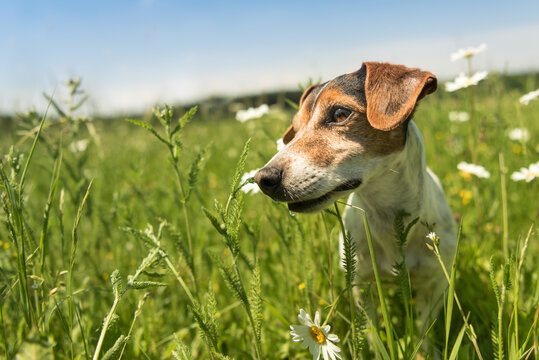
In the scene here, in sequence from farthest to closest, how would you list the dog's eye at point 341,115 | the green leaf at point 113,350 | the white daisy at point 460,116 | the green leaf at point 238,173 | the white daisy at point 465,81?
the white daisy at point 460,116
the white daisy at point 465,81
the dog's eye at point 341,115
the green leaf at point 238,173
the green leaf at point 113,350

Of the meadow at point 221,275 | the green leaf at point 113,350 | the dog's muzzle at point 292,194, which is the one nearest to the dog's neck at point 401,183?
the meadow at point 221,275

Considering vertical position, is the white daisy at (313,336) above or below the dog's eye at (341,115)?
below

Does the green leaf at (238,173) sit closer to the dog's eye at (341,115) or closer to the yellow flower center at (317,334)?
the yellow flower center at (317,334)

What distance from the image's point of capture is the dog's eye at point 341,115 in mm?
1949

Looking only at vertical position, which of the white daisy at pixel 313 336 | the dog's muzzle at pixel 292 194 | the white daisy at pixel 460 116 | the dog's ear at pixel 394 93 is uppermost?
the dog's ear at pixel 394 93

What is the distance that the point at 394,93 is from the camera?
178 centimetres

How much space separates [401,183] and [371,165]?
10.3 inches

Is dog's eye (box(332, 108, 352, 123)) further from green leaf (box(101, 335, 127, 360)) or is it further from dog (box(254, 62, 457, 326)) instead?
green leaf (box(101, 335, 127, 360))

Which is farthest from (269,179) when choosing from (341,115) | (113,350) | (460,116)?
(460,116)

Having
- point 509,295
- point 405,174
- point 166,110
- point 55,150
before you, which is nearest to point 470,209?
point 509,295

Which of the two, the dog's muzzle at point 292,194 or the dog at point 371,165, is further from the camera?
the dog at point 371,165

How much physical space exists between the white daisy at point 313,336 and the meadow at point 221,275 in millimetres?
80

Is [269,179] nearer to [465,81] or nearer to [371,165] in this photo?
[371,165]

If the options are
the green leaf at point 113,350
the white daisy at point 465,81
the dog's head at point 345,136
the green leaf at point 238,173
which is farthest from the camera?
the white daisy at point 465,81
